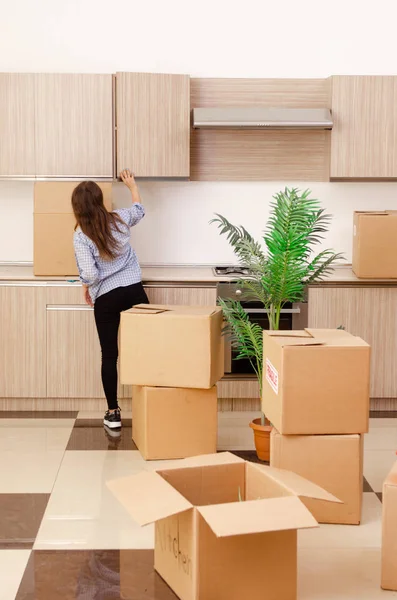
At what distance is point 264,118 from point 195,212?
761 mm

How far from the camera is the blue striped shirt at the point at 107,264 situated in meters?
4.13

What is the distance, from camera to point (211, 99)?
5.02 meters

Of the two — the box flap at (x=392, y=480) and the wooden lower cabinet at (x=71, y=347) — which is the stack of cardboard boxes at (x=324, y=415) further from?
the wooden lower cabinet at (x=71, y=347)

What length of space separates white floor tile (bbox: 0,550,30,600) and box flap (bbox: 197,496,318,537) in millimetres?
690

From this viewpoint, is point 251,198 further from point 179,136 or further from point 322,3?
point 322,3

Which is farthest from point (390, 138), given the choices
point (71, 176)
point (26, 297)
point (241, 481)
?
point (241, 481)

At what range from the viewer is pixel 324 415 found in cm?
309

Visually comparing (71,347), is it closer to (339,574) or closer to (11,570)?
(11,570)

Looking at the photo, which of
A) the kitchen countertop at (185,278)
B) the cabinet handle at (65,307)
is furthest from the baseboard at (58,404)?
the kitchen countertop at (185,278)

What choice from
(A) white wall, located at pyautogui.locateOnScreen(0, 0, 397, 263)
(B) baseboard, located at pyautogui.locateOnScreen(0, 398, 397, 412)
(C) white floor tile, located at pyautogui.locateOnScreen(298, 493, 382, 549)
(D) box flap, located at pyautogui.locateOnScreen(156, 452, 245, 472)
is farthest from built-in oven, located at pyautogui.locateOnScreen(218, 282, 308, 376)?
(D) box flap, located at pyautogui.locateOnScreen(156, 452, 245, 472)

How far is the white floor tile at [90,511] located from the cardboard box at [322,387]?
68cm

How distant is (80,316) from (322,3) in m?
2.36

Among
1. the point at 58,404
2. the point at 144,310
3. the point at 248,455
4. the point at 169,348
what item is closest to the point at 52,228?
the point at 58,404

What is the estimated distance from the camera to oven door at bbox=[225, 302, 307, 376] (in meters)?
4.64
